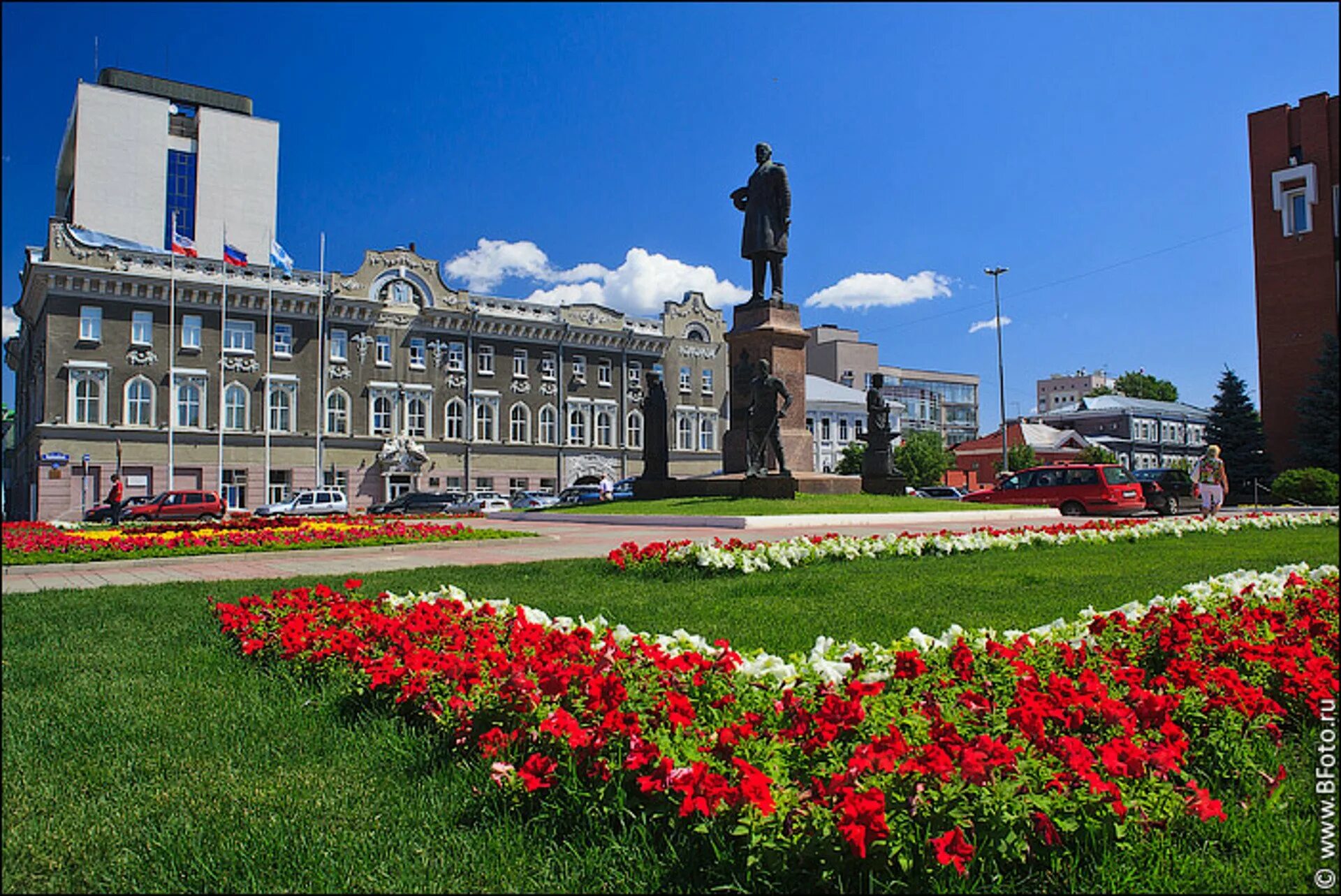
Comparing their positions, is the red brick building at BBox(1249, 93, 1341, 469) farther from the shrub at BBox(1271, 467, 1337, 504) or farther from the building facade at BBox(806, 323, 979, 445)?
the building facade at BBox(806, 323, 979, 445)

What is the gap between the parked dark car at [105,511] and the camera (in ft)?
97.4

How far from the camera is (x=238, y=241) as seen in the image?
4775cm

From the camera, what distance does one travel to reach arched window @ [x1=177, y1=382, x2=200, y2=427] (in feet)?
144

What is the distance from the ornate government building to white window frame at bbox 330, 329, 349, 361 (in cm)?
8

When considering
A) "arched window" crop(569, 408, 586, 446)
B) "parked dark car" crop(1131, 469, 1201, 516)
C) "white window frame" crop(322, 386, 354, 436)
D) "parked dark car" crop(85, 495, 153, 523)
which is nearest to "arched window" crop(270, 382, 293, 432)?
"white window frame" crop(322, 386, 354, 436)

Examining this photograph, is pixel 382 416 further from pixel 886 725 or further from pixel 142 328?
pixel 886 725

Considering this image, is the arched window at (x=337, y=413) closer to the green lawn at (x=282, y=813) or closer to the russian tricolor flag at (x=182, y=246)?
Answer: the russian tricolor flag at (x=182, y=246)

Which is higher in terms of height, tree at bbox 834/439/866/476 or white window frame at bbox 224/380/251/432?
white window frame at bbox 224/380/251/432

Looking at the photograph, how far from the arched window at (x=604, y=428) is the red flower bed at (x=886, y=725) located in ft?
173

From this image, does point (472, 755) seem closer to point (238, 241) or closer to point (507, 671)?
point (507, 671)

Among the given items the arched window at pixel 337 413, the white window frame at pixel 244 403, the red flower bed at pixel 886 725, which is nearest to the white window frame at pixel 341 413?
the arched window at pixel 337 413

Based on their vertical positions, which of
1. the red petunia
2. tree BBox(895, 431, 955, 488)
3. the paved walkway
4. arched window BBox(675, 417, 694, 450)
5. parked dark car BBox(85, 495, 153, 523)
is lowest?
the red petunia

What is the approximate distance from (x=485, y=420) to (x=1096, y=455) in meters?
45.1

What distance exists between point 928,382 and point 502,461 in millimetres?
55856
